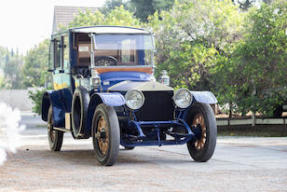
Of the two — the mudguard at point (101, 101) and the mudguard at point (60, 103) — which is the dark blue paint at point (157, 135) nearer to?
the mudguard at point (101, 101)

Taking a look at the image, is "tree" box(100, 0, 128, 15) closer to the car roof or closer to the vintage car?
the vintage car

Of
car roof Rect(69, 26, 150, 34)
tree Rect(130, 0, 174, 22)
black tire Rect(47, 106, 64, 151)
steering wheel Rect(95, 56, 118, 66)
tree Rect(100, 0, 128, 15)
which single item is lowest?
black tire Rect(47, 106, 64, 151)

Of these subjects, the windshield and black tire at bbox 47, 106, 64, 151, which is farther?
black tire at bbox 47, 106, 64, 151

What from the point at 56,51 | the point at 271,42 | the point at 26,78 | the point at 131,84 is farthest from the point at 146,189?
the point at 26,78

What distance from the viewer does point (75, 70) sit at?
522 inches

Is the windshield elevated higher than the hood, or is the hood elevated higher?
the windshield

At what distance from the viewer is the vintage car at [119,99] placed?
1117cm

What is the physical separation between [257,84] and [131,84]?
45.1ft

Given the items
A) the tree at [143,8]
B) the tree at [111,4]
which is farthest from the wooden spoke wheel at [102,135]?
the tree at [111,4]

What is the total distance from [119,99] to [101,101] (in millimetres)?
791

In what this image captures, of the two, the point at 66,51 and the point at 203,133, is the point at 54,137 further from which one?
the point at 203,133

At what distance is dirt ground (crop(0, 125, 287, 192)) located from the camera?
8359 millimetres

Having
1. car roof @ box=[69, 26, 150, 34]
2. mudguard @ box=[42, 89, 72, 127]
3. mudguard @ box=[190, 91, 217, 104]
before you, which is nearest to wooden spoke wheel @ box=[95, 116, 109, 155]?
mudguard @ box=[190, 91, 217, 104]

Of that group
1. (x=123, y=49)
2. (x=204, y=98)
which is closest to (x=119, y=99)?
(x=204, y=98)
